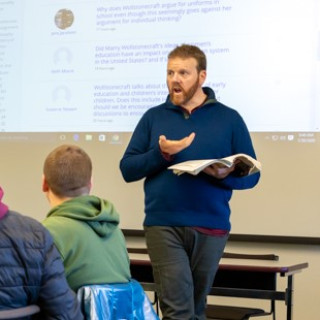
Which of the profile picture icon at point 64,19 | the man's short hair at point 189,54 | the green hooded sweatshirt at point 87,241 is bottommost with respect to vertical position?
the green hooded sweatshirt at point 87,241

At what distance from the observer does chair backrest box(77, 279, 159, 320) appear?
175 centimetres

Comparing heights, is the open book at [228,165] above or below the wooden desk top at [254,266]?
above

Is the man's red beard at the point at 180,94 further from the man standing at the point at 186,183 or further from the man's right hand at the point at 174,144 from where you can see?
the man's right hand at the point at 174,144

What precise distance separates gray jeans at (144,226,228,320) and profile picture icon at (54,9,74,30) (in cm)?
208

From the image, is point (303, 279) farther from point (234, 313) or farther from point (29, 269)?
point (29, 269)

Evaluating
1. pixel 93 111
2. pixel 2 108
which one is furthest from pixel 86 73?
pixel 2 108

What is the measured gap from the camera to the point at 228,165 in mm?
2283

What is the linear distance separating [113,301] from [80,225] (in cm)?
23

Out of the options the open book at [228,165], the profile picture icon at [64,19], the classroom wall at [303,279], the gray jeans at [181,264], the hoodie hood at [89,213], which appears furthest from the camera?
the profile picture icon at [64,19]

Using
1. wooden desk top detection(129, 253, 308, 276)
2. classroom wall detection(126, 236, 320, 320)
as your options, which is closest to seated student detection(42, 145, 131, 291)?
wooden desk top detection(129, 253, 308, 276)

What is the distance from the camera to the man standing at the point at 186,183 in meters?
2.40

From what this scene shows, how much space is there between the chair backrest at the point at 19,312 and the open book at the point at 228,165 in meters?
0.81

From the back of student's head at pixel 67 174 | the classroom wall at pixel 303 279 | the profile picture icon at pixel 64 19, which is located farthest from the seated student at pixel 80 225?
the profile picture icon at pixel 64 19

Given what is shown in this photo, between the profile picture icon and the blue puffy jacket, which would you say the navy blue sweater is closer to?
the blue puffy jacket
